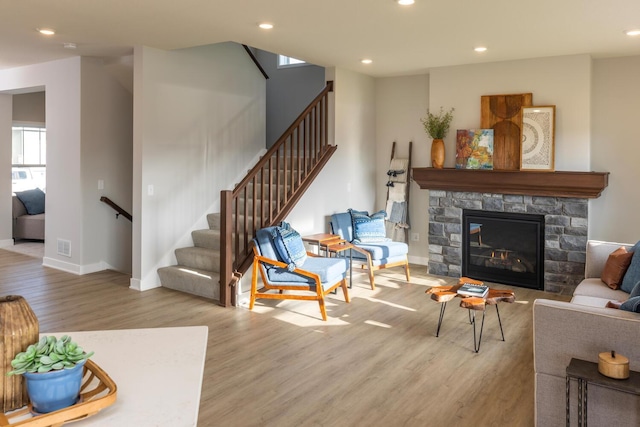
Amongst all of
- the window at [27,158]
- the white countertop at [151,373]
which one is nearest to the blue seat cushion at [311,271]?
the white countertop at [151,373]

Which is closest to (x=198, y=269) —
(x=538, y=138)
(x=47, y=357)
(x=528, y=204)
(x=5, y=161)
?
(x=528, y=204)

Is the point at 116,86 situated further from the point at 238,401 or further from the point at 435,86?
the point at 238,401

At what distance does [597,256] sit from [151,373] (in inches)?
175

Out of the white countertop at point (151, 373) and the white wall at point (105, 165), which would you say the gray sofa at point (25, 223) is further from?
the white countertop at point (151, 373)

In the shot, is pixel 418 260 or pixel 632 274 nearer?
pixel 632 274

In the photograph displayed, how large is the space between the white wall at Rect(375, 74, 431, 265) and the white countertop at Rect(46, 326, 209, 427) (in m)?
5.87

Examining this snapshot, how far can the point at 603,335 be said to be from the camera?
2.56 metres

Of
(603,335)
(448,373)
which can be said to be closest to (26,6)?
(448,373)

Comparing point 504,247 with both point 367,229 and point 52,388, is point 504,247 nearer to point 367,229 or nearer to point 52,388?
point 367,229

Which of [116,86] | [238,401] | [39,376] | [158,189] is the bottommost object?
[238,401]

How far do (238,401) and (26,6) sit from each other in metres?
3.52

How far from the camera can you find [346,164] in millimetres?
7066

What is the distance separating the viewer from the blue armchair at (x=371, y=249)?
597 cm

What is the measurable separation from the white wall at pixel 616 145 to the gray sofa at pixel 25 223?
8.47 meters
